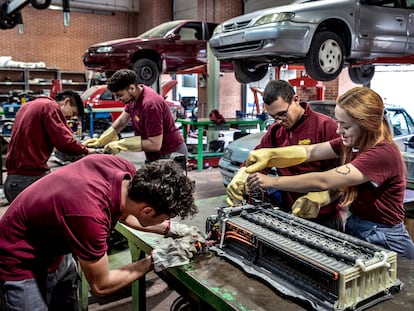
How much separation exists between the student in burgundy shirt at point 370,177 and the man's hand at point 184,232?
1.96ft

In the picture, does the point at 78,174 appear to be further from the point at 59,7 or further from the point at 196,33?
the point at 59,7

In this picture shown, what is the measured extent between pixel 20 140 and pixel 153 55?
6551mm

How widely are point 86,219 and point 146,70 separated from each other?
834cm

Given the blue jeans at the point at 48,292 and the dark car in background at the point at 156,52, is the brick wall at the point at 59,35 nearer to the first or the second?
the dark car in background at the point at 156,52

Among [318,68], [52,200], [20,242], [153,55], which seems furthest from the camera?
[153,55]

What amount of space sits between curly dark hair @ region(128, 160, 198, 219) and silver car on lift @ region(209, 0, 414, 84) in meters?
4.39

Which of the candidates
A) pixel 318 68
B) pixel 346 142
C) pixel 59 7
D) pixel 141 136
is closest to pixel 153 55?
pixel 318 68

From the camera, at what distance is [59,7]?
16.9m

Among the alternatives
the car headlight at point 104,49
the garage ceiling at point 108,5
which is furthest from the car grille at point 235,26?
the garage ceiling at point 108,5

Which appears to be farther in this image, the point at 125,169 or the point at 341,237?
the point at 125,169

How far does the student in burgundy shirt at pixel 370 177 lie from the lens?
1.98 m

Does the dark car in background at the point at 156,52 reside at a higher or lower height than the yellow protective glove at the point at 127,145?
higher

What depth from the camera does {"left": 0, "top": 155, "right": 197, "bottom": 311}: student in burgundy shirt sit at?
1625 millimetres

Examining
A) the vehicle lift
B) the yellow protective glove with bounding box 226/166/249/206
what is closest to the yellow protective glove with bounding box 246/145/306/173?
the yellow protective glove with bounding box 226/166/249/206
